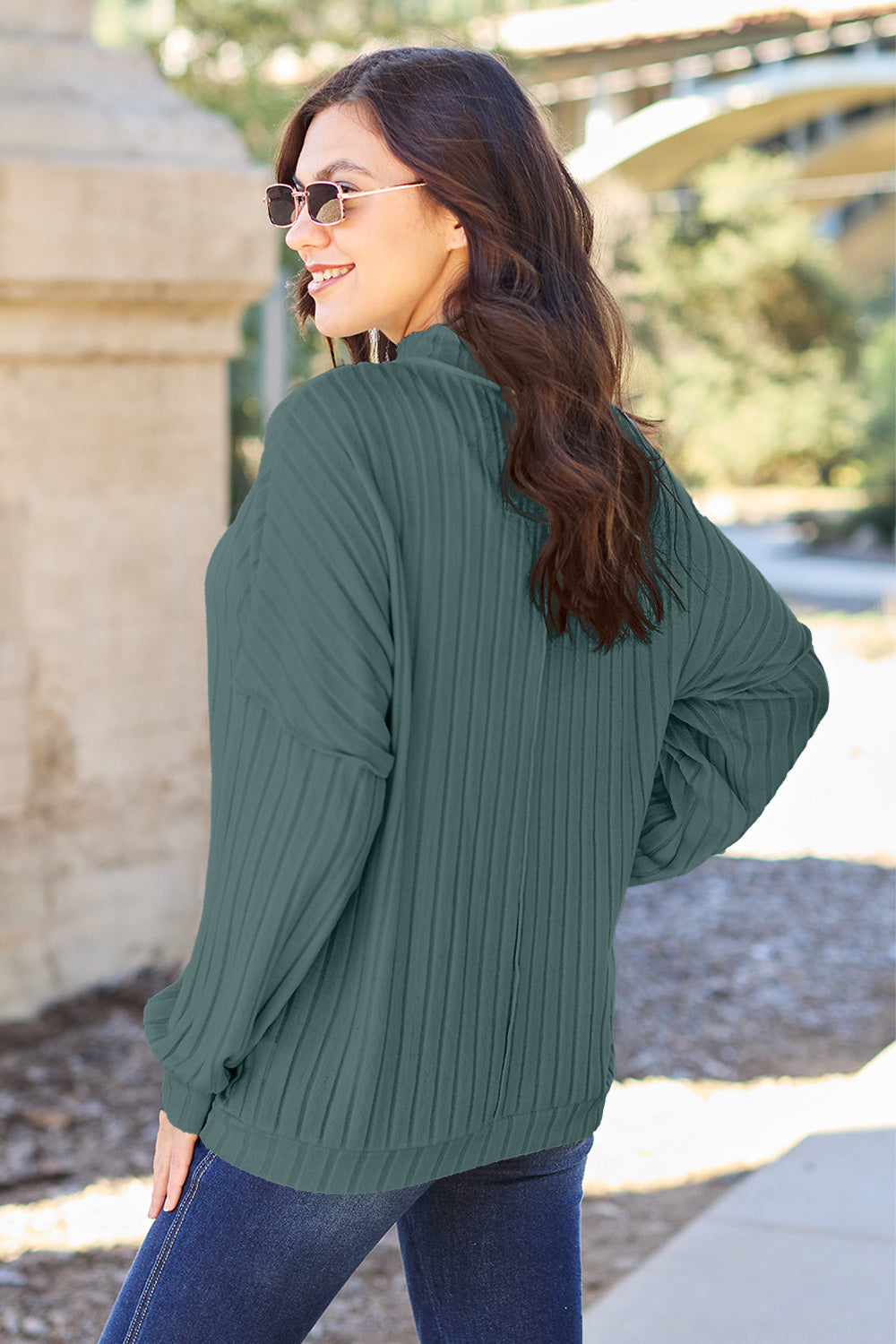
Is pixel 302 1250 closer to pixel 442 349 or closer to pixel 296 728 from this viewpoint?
pixel 296 728

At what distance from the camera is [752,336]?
2619cm

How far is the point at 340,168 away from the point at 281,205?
0.19m

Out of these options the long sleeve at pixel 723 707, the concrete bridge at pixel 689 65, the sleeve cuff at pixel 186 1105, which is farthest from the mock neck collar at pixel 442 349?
the concrete bridge at pixel 689 65

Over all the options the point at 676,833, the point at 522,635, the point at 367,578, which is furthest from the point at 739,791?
the point at 367,578

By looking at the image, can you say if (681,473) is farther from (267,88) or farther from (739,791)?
(739,791)

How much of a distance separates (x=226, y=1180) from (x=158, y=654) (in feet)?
10.2

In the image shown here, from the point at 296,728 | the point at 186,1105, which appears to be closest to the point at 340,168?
the point at 296,728

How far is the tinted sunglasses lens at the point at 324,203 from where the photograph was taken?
4.90 feet

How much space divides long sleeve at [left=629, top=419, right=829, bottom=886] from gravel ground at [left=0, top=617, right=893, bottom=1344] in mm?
1720

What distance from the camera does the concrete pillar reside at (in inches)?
158

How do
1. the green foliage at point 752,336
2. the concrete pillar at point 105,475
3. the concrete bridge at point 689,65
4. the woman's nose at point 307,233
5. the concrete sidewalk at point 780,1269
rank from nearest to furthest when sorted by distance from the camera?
the woman's nose at point 307,233, the concrete sidewalk at point 780,1269, the concrete pillar at point 105,475, the green foliage at point 752,336, the concrete bridge at point 689,65

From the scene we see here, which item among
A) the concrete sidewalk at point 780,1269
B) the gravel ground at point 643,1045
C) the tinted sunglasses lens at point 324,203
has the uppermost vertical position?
the tinted sunglasses lens at point 324,203

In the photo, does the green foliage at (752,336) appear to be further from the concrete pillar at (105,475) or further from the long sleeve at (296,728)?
the long sleeve at (296,728)

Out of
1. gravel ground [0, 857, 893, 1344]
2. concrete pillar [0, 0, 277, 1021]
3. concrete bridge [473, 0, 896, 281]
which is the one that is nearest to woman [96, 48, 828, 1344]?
gravel ground [0, 857, 893, 1344]
